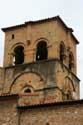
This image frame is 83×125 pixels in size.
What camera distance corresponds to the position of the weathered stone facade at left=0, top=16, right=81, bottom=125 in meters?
31.3

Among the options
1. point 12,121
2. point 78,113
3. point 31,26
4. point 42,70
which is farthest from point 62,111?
point 31,26

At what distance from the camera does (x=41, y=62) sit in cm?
3209

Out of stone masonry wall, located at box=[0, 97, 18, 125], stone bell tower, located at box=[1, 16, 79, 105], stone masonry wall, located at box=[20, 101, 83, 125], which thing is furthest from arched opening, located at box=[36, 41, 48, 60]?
stone masonry wall, located at box=[20, 101, 83, 125]

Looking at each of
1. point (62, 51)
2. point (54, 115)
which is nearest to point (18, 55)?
point (62, 51)

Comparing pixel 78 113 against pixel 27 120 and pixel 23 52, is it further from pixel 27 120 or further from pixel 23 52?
pixel 23 52

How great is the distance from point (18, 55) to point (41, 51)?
1.62 meters

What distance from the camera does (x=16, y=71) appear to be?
32625 mm

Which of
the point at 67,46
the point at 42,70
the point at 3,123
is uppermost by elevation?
the point at 67,46

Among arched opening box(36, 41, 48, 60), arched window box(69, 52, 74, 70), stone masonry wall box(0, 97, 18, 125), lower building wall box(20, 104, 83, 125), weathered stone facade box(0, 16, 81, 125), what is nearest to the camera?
lower building wall box(20, 104, 83, 125)

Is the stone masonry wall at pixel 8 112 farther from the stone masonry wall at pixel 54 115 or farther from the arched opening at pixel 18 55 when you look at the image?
the arched opening at pixel 18 55

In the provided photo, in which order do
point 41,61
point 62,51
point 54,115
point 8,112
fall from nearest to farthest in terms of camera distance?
point 54,115 < point 8,112 < point 41,61 < point 62,51

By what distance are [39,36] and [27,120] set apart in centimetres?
987

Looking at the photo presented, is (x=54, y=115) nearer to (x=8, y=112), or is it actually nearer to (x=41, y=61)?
(x=8, y=112)

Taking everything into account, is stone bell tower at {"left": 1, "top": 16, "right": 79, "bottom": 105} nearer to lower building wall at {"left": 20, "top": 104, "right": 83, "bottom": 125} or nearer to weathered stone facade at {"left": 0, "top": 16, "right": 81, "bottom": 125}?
weathered stone facade at {"left": 0, "top": 16, "right": 81, "bottom": 125}
